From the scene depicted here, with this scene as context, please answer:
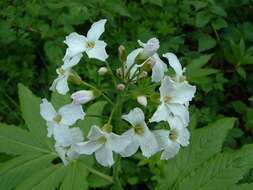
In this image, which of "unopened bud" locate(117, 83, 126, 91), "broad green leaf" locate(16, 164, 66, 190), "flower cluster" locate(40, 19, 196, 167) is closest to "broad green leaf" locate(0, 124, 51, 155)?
"broad green leaf" locate(16, 164, 66, 190)

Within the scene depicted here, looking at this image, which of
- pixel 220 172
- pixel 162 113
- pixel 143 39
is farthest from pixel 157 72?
pixel 143 39

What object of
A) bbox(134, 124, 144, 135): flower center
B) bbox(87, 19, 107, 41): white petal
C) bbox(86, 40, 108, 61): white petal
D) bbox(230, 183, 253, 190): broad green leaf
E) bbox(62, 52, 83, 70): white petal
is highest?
bbox(87, 19, 107, 41): white petal

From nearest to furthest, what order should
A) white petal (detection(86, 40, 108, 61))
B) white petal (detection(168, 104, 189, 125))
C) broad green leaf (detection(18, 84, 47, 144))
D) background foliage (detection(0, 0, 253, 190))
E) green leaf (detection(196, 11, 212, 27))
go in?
white petal (detection(168, 104, 189, 125)) → white petal (detection(86, 40, 108, 61)) → broad green leaf (detection(18, 84, 47, 144)) → background foliage (detection(0, 0, 253, 190)) → green leaf (detection(196, 11, 212, 27))

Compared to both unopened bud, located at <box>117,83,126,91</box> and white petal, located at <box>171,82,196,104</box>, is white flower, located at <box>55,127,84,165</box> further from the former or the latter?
white petal, located at <box>171,82,196,104</box>

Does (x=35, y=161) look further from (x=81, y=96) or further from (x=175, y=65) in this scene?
(x=175, y=65)

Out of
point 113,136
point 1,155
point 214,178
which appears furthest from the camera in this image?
point 1,155

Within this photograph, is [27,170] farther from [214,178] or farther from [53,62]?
[53,62]

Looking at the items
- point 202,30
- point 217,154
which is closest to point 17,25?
point 202,30
